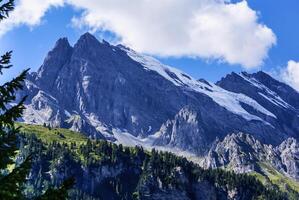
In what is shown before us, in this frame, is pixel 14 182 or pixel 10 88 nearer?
pixel 14 182

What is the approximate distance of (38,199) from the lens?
19625 mm

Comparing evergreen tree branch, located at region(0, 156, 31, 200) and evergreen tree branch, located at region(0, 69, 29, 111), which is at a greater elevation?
evergreen tree branch, located at region(0, 69, 29, 111)

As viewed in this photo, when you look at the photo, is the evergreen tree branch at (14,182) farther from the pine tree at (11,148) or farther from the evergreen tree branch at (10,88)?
the evergreen tree branch at (10,88)

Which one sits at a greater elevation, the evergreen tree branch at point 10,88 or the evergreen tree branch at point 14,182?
the evergreen tree branch at point 10,88

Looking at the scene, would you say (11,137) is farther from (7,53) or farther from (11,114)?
(7,53)

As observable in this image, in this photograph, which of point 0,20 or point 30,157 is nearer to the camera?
point 30,157

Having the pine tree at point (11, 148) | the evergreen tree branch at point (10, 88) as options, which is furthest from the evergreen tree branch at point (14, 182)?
the evergreen tree branch at point (10, 88)

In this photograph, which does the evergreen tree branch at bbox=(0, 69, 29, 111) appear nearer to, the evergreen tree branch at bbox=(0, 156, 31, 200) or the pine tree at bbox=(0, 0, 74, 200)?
the pine tree at bbox=(0, 0, 74, 200)

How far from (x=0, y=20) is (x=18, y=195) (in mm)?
6433

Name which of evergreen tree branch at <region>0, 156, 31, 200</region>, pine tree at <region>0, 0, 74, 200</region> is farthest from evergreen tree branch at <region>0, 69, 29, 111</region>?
evergreen tree branch at <region>0, 156, 31, 200</region>

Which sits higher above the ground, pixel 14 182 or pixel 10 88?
pixel 10 88

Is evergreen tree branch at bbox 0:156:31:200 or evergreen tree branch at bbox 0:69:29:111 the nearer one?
evergreen tree branch at bbox 0:156:31:200

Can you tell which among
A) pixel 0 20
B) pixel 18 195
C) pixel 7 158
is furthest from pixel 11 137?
pixel 0 20

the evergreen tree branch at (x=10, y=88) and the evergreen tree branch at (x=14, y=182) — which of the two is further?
the evergreen tree branch at (x=10, y=88)
